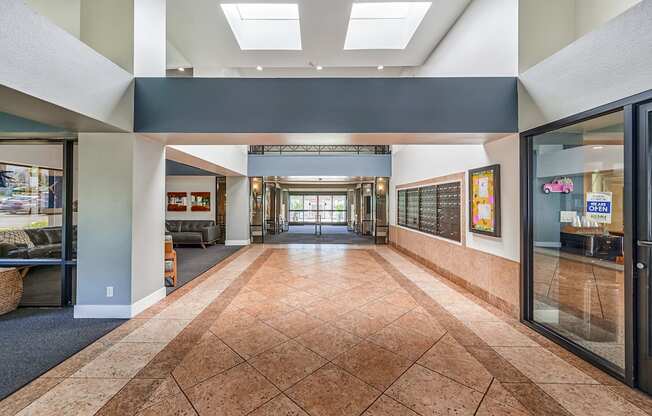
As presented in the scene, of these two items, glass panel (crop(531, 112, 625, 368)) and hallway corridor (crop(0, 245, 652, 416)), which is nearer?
hallway corridor (crop(0, 245, 652, 416))

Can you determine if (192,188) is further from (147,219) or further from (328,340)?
(328,340)

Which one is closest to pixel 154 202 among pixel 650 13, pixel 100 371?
pixel 100 371

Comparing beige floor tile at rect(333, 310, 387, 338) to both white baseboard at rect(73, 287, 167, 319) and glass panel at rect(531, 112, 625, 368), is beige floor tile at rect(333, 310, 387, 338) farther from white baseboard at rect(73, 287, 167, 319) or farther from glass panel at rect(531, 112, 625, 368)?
white baseboard at rect(73, 287, 167, 319)

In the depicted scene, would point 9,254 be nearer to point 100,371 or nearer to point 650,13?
point 100,371

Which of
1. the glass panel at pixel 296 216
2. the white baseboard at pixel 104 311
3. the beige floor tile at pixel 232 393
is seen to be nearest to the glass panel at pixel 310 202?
the glass panel at pixel 296 216

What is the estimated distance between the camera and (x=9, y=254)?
4.94m

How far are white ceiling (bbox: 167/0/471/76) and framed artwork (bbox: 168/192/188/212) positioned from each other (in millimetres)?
4605

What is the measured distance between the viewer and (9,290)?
385cm

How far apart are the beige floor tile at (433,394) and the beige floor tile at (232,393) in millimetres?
1018

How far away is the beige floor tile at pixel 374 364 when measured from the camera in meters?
2.35

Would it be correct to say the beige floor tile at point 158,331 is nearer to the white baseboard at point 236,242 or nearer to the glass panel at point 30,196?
the glass panel at point 30,196

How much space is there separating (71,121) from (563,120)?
17.7 ft

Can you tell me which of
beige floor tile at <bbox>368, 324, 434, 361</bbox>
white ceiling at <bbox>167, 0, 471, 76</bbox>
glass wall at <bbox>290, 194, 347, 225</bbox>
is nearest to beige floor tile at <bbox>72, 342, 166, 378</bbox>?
beige floor tile at <bbox>368, 324, 434, 361</bbox>

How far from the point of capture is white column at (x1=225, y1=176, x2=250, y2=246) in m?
9.69
